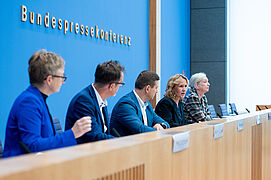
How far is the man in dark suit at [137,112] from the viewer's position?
10.4ft

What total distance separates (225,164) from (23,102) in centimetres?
148

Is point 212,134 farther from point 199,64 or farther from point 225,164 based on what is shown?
point 199,64

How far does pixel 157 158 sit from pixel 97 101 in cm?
122

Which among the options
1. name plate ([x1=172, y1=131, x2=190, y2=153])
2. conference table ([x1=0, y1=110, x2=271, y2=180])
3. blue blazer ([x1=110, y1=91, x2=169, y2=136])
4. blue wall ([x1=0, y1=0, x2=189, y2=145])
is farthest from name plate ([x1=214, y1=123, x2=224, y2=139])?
blue wall ([x1=0, y1=0, x2=189, y2=145])

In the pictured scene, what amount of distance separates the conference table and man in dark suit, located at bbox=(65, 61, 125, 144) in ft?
2.26

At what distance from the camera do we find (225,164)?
281 centimetres

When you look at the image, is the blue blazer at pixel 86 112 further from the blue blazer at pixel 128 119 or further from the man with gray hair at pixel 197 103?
the man with gray hair at pixel 197 103

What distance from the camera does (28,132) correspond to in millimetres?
2014

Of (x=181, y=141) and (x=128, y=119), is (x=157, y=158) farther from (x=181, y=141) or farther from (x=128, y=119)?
(x=128, y=119)

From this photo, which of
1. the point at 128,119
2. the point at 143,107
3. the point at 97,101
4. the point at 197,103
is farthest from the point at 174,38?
the point at 97,101

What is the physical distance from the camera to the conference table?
111cm

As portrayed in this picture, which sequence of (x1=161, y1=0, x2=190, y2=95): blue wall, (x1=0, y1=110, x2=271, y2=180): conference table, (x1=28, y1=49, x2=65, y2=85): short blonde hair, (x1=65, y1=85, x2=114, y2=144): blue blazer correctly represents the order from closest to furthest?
(x1=0, y1=110, x2=271, y2=180): conference table < (x1=28, y1=49, x2=65, y2=85): short blonde hair < (x1=65, y1=85, x2=114, y2=144): blue blazer < (x1=161, y1=0, x2=190, y2=95): blue wall

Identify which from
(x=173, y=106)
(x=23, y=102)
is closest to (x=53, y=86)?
(x=23, y=102)

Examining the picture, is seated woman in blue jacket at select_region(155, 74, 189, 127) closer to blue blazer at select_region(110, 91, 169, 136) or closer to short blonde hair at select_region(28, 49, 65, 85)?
blue blazer at select_region(110, 91, 169, 136)
